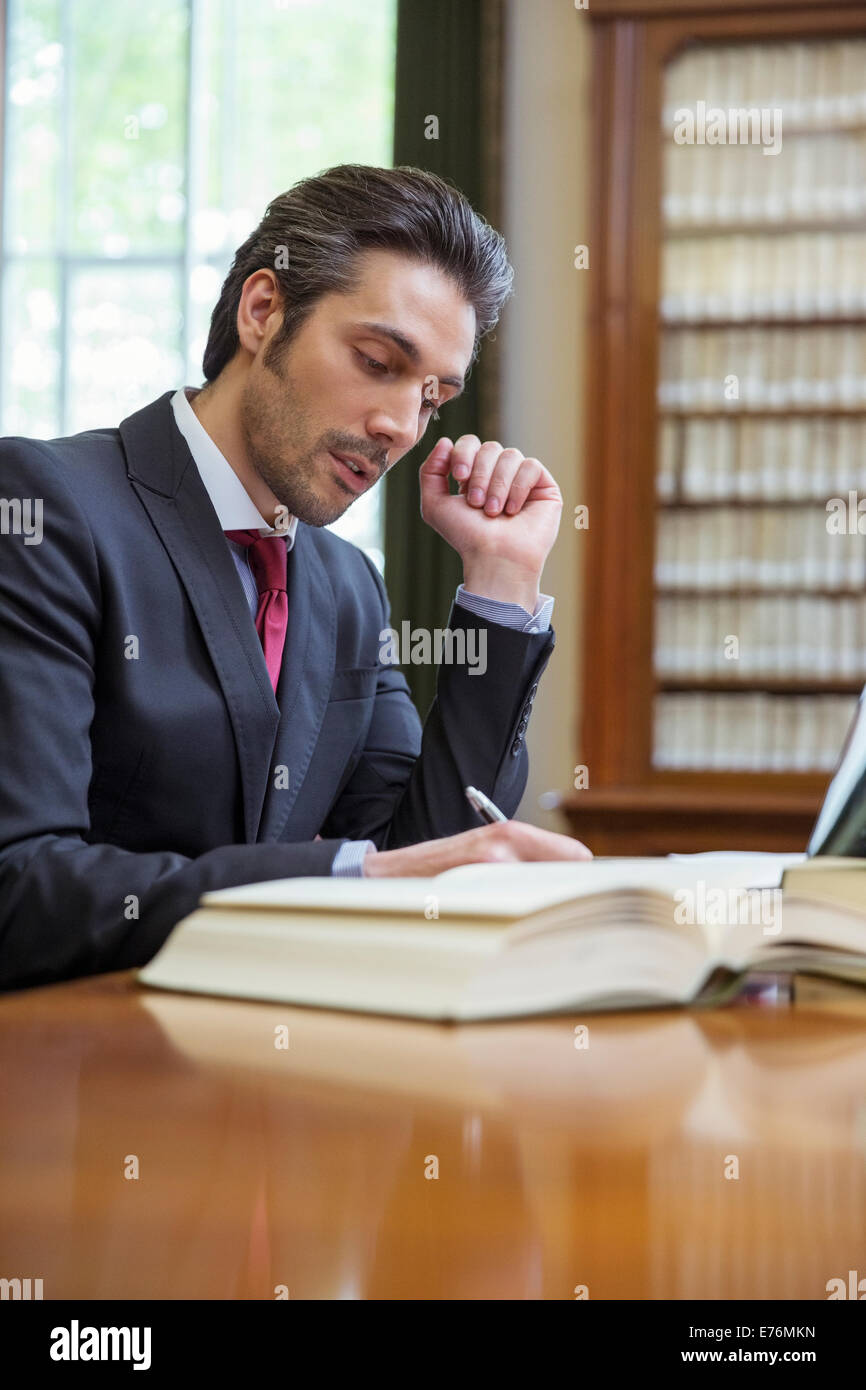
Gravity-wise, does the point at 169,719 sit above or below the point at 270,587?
below

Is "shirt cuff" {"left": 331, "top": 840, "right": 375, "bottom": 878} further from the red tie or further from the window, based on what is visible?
the window

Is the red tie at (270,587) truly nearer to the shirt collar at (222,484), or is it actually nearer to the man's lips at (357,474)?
the shirt collar at (222,484)

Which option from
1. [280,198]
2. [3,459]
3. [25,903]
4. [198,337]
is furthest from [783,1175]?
[198,337]

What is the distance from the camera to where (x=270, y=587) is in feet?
6.05

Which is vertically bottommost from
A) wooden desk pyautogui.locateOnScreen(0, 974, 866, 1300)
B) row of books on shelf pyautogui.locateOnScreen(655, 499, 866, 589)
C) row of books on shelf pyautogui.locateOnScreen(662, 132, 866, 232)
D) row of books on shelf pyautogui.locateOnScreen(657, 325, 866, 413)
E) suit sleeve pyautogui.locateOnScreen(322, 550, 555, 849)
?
wooden desk pyautogui.locateOnScreen(0, 974, 866, 1300)

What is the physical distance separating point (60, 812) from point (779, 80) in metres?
3.91

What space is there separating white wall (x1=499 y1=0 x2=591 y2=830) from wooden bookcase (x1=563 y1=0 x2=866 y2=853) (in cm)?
51

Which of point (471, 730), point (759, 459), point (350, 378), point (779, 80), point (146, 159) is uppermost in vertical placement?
point (146, 159)

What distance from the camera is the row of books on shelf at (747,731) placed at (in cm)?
448

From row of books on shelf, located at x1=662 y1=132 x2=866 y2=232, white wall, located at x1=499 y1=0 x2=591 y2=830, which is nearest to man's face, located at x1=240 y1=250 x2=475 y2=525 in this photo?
row of books on shelf, located at x1=662 y1=132 x2=866 y2=232

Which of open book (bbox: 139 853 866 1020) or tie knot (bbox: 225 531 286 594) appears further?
tie knot (bbox: 225 531 286 594)

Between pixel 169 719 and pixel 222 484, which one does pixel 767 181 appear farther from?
pixel 169 719

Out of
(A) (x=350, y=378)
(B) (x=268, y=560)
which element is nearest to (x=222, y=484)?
(B) (x=268, y=560)

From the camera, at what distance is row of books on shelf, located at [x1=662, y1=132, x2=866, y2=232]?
4.41 metres
